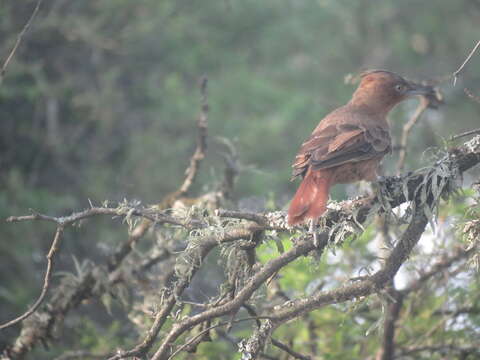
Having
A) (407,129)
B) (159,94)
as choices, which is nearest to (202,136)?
(407,129)

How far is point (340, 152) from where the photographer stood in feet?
13.3

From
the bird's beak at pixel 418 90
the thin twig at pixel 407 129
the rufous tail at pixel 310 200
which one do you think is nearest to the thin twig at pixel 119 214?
the rufous tail at pixel 310 200

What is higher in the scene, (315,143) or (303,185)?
(315,143)

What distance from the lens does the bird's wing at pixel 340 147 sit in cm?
398

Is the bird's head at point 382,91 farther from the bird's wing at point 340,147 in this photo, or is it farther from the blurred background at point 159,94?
the blurred background at point 159,94

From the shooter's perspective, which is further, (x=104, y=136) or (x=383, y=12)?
(x=383, y=12)

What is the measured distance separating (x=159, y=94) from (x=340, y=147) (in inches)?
224

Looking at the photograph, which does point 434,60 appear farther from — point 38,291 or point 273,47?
point 38,291

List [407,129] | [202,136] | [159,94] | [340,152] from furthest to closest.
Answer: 1. [159,94]
2. [407,129]
3. [202,136]
4. [340,152]

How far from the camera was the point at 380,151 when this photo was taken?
4.20 metres

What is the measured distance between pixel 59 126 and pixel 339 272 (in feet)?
16.1

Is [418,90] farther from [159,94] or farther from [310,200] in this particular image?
[159,94]

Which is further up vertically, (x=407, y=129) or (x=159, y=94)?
(x=159, y=94)

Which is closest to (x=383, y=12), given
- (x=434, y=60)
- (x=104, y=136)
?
(x=434, y=60)
